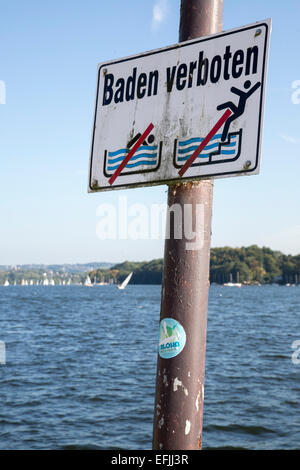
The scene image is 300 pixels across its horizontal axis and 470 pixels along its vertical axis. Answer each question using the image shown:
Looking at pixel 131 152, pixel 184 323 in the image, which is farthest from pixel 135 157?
pixel 184 323

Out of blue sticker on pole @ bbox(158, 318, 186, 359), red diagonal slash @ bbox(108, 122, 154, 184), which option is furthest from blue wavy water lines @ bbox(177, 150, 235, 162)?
blue sticker on pole @ bbox(158, 318, 186, 359)

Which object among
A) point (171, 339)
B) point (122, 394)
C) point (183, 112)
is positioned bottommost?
point (122, 394)

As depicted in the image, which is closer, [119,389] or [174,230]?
[174,230]

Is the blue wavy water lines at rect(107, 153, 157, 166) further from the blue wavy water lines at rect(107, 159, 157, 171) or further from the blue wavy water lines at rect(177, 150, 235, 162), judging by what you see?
the blue wavy water lines at rect(177, 150, 235, 162)

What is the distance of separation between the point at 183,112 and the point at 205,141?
20 cm

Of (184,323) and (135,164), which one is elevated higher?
(135,164)

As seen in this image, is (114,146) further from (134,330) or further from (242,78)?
(134,330)

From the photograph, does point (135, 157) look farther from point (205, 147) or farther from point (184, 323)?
point (184, 323)

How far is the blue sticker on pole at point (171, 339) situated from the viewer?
2506mm

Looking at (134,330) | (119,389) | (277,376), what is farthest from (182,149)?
(134,330)

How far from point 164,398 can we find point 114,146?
128 centimetres

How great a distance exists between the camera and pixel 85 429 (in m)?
16.2

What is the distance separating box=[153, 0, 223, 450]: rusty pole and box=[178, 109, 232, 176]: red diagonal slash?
10 centimetres

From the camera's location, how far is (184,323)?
8.24 ft
